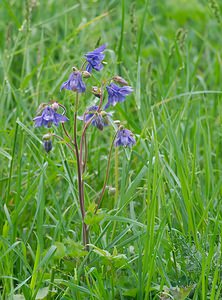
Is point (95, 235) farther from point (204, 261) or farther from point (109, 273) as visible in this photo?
point (204, 261)

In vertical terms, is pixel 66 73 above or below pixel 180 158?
above

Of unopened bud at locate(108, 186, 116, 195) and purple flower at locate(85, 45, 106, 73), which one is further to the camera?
unopened bud at locate(108, 186, 116, 195)

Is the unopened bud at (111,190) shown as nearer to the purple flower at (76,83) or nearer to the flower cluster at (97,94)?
the flower cluster at (97,94)

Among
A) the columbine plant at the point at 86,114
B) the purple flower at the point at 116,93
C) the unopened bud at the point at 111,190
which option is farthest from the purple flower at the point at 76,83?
the unopened bud at the point at 111,190

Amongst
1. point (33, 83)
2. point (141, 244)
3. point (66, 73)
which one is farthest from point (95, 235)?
point (33, 83)

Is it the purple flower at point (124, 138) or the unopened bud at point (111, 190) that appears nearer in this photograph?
the purple flower at point (124, 138)

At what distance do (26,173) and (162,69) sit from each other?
4.34ft

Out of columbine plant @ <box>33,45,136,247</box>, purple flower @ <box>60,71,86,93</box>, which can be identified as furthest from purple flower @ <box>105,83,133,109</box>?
purple flower @ <box>60,71,86,93</box>

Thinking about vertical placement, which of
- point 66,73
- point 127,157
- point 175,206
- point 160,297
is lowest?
point 160,297

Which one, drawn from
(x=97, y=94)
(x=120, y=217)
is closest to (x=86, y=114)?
(x=97, y=94)

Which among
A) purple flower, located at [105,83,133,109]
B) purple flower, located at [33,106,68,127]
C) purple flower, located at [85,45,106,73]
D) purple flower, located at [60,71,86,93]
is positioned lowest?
purple flower, located at [33,106,68,127]

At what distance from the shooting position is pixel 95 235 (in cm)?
256

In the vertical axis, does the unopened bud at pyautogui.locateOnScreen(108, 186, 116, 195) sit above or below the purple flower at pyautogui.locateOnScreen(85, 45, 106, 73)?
below

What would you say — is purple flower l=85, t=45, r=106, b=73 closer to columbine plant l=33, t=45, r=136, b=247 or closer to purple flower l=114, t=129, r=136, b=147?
columbine plant l=33, t=45, r=136, b=247
